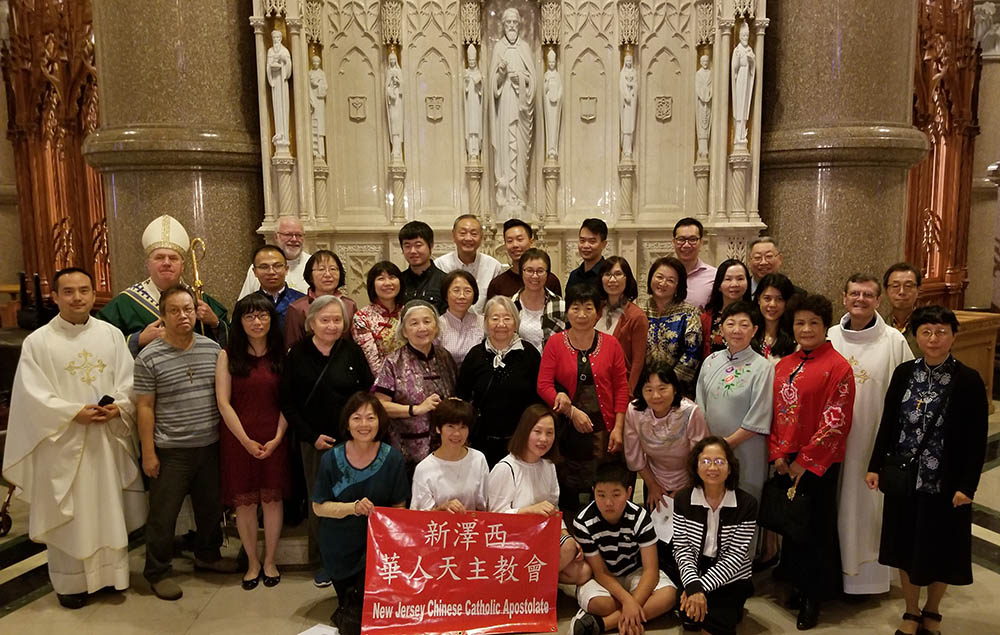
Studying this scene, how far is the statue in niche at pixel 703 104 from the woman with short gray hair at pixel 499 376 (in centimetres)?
362

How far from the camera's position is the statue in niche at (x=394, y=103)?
6617 millimetres

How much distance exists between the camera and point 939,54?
9547 mm

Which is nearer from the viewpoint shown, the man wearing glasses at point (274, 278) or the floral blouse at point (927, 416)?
the floral blouse at point (927, 416)

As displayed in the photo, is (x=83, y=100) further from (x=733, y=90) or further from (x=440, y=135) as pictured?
(x=733, y=90)

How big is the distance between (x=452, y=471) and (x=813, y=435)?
1.55 metres

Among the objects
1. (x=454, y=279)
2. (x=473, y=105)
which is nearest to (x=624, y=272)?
(x=454, y=279)

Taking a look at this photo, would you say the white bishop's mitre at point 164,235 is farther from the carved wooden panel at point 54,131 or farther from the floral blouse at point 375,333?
the carved wooden panel at point 54,131

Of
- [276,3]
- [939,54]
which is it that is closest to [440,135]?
[276,3]

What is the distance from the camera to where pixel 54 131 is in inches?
376

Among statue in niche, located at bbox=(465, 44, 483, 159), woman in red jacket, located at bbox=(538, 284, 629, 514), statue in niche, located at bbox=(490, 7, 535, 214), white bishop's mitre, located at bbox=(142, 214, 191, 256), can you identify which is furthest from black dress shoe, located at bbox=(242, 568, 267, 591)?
statue in niche, located at bbox=(465, 44, 483, 159)

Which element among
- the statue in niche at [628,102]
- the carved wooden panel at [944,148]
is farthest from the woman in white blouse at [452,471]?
the carved wooden panel at [944,148]

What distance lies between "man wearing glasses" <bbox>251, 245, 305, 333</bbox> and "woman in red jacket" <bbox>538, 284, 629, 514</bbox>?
1.50 metres

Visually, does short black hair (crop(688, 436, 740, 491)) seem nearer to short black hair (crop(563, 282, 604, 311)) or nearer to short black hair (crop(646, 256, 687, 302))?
short black hair (crop(563, 282, 604, 311))

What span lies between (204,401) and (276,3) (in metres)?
3.61
